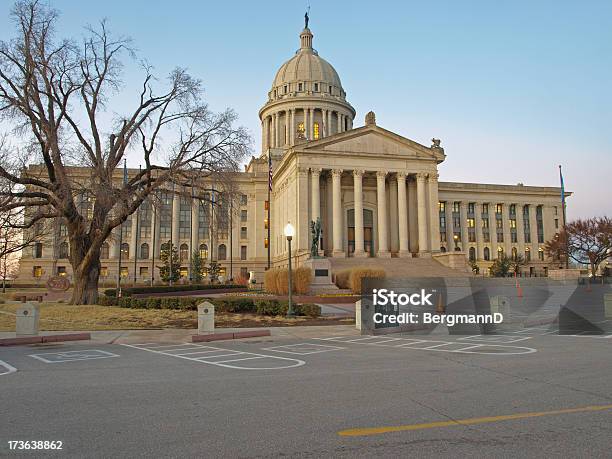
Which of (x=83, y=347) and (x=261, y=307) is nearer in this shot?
(x=83, y=347)

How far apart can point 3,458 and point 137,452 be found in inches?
49.4

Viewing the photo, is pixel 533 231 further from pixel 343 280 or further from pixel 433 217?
pixel 343 280

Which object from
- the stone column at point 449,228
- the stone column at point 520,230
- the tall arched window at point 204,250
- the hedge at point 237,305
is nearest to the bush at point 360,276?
the hedge at point 237,305

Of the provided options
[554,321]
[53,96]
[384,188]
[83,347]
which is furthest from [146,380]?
[384,188]

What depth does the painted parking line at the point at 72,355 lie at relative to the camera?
11940mm

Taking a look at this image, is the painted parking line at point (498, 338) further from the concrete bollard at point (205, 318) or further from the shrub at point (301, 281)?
the shrub at point (301, 281)

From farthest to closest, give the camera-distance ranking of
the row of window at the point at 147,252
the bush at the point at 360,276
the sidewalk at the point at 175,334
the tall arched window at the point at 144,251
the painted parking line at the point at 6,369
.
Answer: the tall arched window at the point at 144,251 < the row of window at the point at 147,252 < the bush at the point at 360,276 < the sidewalk at the point at 175,334 < the painted parking line at the point at 6,369

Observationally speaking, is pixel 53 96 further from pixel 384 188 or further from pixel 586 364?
pixel 384 188

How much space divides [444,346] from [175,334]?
9320mm

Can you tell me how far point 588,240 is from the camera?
7069cm

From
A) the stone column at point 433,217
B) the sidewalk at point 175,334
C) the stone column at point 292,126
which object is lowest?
the sidewalk at point 175,334

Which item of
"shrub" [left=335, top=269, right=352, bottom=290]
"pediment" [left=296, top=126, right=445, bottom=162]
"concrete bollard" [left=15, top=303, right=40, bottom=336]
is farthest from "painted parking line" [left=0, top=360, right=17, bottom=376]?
A: "pediment" [left=296, top=126, right=445, bottom=162]

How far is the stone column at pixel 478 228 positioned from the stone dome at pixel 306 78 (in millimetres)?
33918

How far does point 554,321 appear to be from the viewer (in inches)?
777
